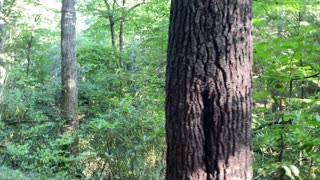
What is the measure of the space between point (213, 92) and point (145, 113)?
2828 mm

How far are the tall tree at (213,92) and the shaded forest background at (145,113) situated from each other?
87cm

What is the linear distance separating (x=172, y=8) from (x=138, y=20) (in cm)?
1259

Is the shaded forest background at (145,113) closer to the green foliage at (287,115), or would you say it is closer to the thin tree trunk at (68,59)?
the green foliage at (287,115)

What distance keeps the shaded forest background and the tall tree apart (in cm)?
87

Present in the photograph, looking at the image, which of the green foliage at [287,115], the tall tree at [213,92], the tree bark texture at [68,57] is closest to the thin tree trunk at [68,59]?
the tree bark texture at [68,57]

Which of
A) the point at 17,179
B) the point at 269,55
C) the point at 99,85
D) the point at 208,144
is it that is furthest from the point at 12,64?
the point at 208,144

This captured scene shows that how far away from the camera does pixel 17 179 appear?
18.2 feet

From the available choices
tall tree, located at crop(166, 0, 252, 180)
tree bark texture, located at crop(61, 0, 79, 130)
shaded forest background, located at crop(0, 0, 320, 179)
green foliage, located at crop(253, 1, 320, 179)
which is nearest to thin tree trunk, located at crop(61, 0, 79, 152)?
tree bark texture, located at crop(61, 0, 79, 130)

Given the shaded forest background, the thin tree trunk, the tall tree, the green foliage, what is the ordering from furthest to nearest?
the thin tree trunk
the shaded forest background
the green foliage
the tall tree

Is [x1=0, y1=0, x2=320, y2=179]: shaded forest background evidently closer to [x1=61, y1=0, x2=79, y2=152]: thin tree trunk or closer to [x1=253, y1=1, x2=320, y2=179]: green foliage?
[x1=253, y1=1, x2=320, y2=179]: green foliage

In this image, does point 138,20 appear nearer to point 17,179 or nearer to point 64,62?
point 64,62

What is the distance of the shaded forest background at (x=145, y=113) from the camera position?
397cm

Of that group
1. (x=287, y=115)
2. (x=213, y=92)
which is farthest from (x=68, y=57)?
(x=213, y=92)

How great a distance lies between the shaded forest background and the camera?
397 cm
